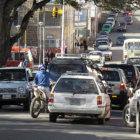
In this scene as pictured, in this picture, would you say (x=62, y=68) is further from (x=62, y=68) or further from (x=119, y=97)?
(x=119, y=97)

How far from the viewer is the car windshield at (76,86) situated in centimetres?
1609

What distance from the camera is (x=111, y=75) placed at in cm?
2398

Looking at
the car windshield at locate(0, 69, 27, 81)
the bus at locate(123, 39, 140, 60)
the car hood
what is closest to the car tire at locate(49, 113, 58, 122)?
the car hood

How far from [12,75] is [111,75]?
15.2ft

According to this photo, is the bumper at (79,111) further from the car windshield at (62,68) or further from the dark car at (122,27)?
the dark car at (122,27)

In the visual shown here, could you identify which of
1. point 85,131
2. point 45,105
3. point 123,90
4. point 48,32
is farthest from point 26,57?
point 85,131

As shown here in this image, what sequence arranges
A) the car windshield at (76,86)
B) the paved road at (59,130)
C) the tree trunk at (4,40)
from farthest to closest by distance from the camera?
1. the tree trunk at (4,40)
2. the car windshield at (76,86)
3. the paved road at (59,130)

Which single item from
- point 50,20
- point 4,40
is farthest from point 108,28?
point 4,40

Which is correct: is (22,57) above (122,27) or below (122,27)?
below

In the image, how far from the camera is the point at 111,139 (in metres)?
12.6

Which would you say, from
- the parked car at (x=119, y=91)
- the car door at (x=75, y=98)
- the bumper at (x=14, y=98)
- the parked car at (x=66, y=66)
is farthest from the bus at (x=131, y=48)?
the car door at (x=75, y=98)

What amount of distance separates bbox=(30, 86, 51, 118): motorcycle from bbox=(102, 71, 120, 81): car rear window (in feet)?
20.8

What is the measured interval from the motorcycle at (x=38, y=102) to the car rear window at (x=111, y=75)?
634 centimetres

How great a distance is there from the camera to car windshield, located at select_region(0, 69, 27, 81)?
21.5 metres
